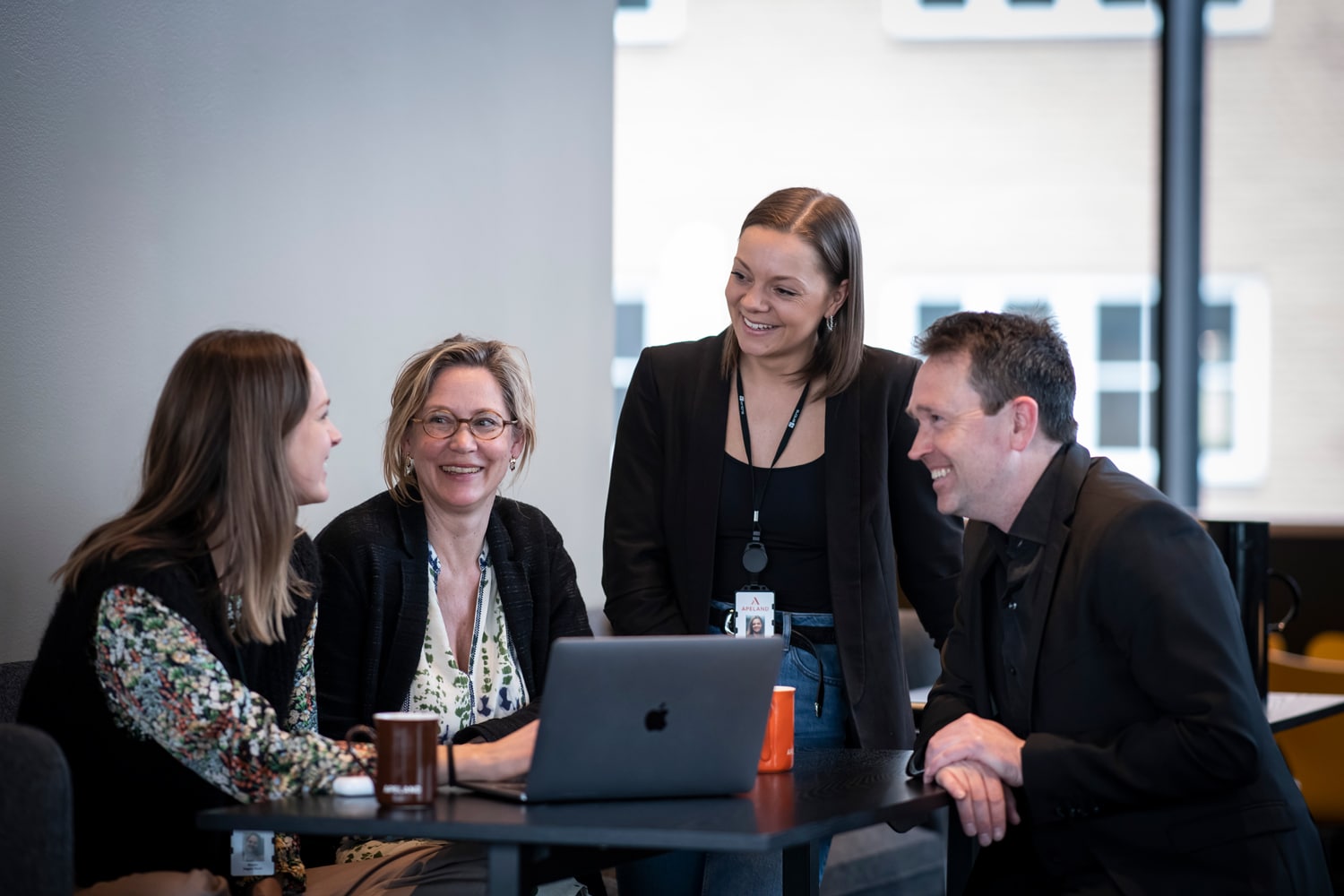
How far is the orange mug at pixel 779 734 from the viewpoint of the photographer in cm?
185

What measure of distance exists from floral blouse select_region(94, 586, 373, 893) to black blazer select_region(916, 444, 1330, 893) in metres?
0.90

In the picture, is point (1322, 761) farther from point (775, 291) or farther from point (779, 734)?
point (779, 734)

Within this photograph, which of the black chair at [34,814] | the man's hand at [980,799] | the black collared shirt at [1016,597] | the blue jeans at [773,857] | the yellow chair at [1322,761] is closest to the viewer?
the black chair at [34,814]

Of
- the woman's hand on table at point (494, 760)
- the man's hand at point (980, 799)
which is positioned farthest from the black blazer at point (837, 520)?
the woman's hand on table at point (494, 760)

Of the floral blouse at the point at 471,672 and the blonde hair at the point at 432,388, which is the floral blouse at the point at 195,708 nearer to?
the floral blouse at the point at 471,672

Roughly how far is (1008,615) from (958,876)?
411mm

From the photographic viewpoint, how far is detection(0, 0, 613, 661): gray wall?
2312mm

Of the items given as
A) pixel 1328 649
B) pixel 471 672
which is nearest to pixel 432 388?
pixel 471 672

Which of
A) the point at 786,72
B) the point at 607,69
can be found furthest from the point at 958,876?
the point at 786,72

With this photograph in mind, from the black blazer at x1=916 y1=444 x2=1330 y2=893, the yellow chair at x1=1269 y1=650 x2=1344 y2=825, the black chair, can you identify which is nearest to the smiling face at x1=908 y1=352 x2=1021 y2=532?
the black blazer at x1=916 y1=444 x2=1330 y2=893

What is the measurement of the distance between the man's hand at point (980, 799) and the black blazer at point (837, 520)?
0.49 metres

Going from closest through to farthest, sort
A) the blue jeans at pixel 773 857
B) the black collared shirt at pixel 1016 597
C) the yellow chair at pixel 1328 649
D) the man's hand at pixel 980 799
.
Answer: the man's hand at pixel 980 799, the black collared shirt at pixel 1016 597, the blue jeans at pixel 773 857, the yellow chair at pixel 1328 649

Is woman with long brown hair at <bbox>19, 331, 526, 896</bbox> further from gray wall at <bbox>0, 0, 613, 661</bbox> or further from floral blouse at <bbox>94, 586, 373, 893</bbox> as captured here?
gray wall at <bbox>0, 0, 613, 661</bbox>

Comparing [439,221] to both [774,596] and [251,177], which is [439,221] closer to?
[251,177]
